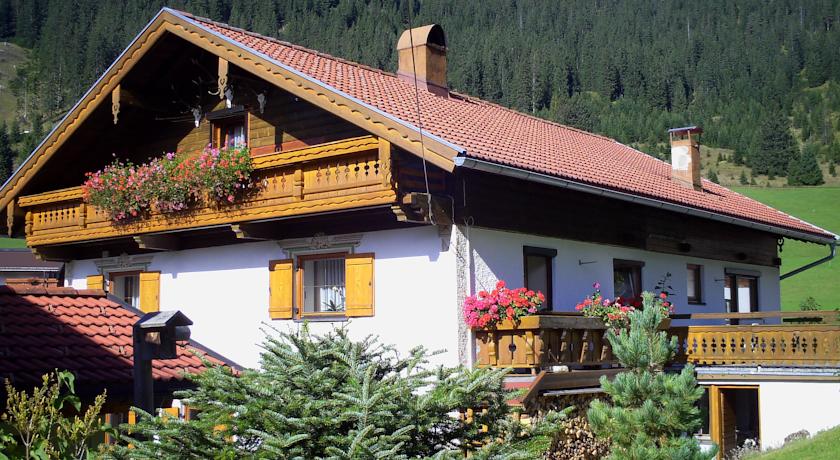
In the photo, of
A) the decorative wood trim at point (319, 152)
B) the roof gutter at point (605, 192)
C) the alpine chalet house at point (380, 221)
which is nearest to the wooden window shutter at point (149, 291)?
the alpine chalet house at point (380, 221)

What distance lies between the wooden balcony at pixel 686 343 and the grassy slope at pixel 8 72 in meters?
130

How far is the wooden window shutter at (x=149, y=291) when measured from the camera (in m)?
17.3

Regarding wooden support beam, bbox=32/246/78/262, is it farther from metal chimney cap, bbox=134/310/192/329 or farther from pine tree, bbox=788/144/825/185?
pine tree, bbox=788/144/825/185

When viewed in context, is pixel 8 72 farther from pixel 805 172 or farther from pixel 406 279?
pixel 406 279

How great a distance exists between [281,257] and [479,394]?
932 cm

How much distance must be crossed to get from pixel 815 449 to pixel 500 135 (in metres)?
6.60

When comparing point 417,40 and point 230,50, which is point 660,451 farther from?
point 417,40

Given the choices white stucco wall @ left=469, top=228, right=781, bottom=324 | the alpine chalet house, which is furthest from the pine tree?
the alpine chalet house

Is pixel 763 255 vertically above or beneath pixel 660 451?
above

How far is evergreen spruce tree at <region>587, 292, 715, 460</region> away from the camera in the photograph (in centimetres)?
1009

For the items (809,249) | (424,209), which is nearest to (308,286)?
(424,209)

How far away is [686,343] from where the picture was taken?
16109mm

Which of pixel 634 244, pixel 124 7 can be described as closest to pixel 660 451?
pixel 634 244

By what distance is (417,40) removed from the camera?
59.4ft
